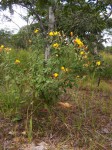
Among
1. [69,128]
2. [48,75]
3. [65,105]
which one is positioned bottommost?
[69,128]

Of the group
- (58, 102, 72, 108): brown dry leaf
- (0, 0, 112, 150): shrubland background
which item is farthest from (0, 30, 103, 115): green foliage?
(58, 102, 72, 108): brown dry leaf

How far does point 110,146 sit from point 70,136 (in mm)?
385

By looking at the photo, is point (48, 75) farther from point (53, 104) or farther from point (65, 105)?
point (65, 105)

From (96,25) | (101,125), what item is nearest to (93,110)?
(101,125)

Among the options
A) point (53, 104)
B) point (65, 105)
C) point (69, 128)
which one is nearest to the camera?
point (69, 128)

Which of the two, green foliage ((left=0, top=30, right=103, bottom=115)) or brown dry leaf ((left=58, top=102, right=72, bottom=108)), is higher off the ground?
green foliage ((left=0, top=30, right=103, bottom=115))

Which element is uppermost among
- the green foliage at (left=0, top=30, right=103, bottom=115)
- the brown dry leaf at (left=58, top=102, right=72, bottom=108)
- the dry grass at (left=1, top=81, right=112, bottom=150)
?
the green foliage at (left=0, top=30, right=103, bottom=115)

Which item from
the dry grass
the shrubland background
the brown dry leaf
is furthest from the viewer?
the brown dry leaf

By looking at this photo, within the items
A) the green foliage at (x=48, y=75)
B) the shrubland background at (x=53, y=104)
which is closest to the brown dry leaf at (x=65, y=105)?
the shrubland background at (x=53, y=104)

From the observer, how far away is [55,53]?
8.96 feet

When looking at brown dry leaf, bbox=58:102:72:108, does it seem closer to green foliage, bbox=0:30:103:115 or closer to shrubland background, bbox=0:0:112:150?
shrubland background, bbox=0:0:112:150

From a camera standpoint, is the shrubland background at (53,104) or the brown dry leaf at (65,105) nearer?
the shrubland background at (53,104)

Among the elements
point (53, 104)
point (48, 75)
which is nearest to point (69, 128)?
point (53, 104)

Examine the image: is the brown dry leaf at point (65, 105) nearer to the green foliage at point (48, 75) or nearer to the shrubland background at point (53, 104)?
the shrubland background at point (53, 104)
